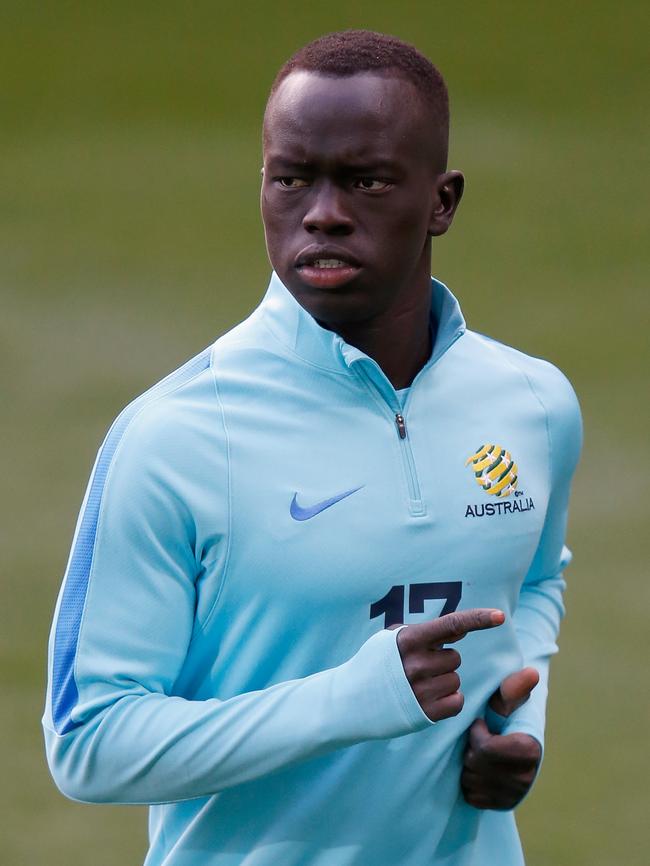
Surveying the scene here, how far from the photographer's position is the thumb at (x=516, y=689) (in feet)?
4.65

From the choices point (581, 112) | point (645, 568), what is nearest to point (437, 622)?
point (645, 568)

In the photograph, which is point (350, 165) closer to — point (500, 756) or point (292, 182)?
point (292, 182)

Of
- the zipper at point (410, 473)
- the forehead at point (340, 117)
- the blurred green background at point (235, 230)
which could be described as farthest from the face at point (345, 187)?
the blurred green background at point (235, 230)

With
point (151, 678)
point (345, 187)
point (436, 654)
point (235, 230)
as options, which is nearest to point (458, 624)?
point (436, 654)

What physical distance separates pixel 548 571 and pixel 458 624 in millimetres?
469

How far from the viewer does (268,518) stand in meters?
1.31

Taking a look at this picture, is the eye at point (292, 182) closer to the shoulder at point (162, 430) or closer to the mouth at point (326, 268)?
the mouth at point (326, 268)

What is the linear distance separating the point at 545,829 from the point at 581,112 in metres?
1.92

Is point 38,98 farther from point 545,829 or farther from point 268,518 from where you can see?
point 268,518

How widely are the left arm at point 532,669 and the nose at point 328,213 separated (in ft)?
1.03

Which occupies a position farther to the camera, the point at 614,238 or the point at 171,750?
the point at 614,238

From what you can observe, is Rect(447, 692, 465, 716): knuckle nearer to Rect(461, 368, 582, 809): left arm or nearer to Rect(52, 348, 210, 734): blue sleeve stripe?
Rect(461, 368, 582, 809): left arm

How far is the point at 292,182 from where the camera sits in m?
1.34

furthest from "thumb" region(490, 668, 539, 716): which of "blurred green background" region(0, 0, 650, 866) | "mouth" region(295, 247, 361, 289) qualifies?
"blurred green background" region(0, 0, 650, 866)
